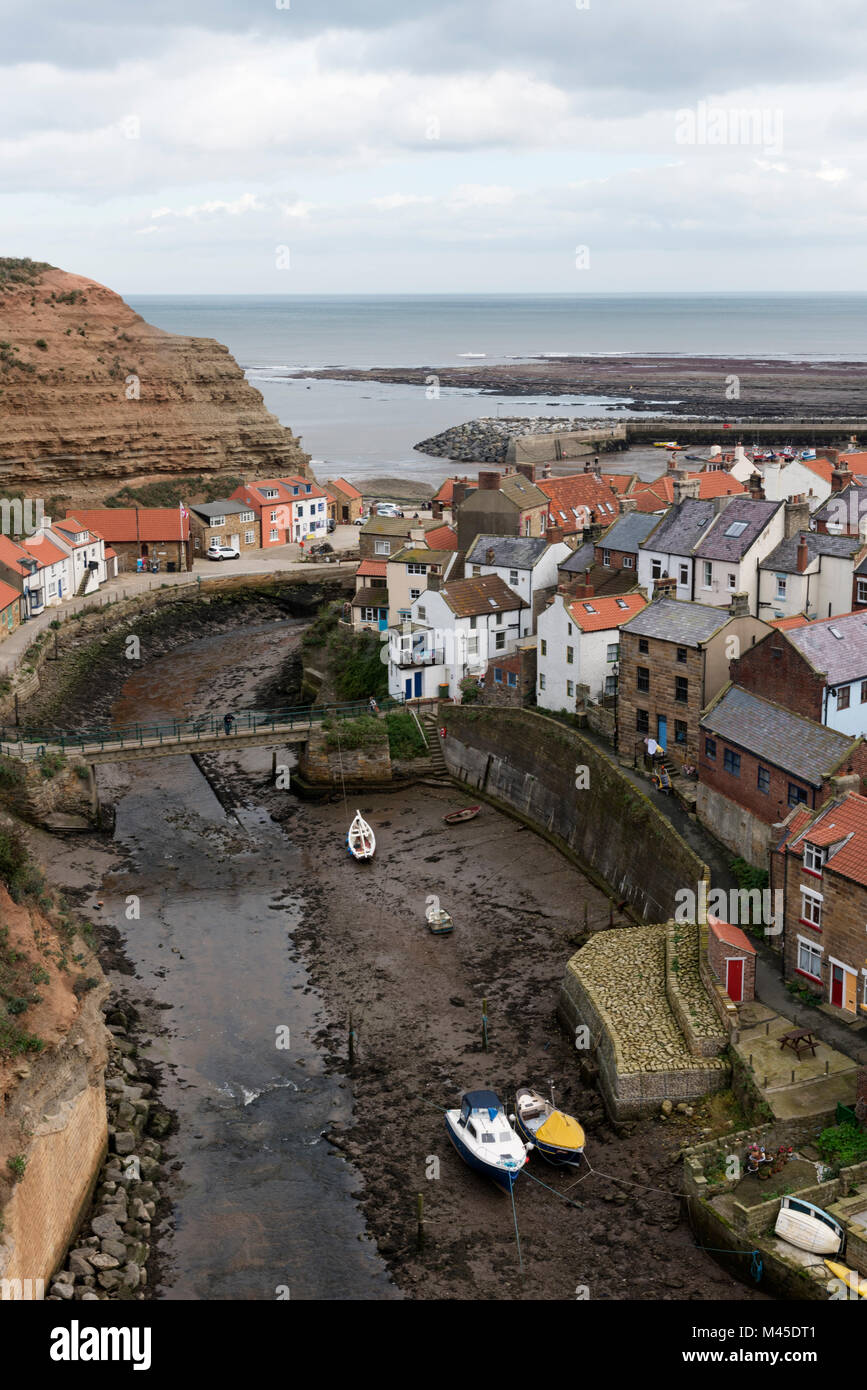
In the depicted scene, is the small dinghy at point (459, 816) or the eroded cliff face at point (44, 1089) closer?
the eroded cliff face at point (44, 1089)

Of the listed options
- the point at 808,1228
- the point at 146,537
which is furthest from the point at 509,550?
the point at 808,1228

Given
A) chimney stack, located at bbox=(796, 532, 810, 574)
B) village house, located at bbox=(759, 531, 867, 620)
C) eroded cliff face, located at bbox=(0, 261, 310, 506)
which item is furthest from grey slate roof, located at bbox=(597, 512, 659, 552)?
eroded cliff face, located at bbox=(0, 261, 310, 506)

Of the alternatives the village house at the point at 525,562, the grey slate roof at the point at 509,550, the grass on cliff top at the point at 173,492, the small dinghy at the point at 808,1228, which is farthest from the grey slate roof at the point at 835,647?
the grass on cliff top at the point at 173,492

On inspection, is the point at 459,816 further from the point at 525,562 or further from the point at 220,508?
the point at 220,508

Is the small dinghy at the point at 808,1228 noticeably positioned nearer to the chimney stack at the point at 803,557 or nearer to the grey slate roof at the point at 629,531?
the chimney stack at the point at 803,557
